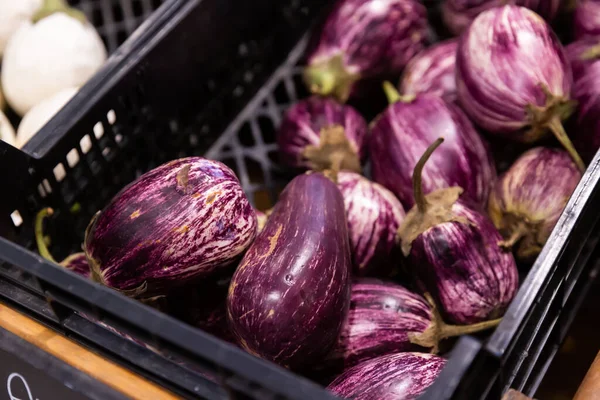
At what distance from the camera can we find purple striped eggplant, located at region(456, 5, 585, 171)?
740 millimetres

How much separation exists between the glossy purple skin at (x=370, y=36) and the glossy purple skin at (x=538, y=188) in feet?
0.87

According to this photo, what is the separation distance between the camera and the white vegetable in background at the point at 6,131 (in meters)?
0.91

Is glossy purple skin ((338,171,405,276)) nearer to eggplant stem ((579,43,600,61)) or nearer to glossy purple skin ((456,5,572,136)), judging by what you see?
glossy purple skin ((456,5,572,136))

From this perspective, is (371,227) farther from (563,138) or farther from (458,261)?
(563,138)

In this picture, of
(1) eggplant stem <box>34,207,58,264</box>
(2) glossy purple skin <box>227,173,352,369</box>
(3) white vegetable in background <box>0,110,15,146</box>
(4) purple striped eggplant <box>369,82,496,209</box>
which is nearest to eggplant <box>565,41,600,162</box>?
(4) purple striped eggplant <box>369,82,496,209</box>

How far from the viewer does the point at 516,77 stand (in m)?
0.74

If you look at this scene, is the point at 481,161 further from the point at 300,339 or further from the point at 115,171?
the point at 115,171

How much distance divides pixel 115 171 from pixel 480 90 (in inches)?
17.9

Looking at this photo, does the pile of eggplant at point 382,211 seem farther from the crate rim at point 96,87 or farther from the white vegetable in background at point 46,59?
the white vegetable in background at point 46,59

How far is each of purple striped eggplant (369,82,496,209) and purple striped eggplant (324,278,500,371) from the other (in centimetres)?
15

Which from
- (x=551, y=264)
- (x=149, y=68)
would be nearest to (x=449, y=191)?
(x=551, y=264)

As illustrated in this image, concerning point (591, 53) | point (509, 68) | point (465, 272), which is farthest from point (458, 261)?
point (591, 53)

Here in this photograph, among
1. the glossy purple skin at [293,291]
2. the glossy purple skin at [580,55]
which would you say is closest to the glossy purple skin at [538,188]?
the glossy purple skin at [580,55]

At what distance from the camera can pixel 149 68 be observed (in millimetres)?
824
